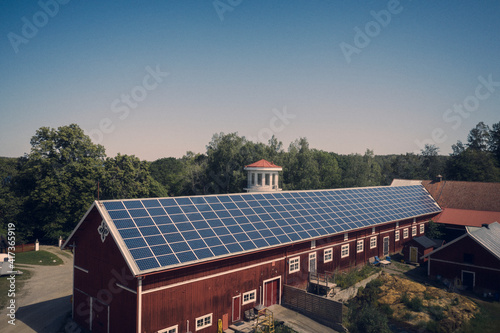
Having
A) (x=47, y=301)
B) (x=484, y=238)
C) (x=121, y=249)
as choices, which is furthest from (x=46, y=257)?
(x=484, y=238)

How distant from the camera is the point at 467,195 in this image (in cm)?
4919

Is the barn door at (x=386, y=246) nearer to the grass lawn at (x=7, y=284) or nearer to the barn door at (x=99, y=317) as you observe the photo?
the barn door at (x=99, y=317)

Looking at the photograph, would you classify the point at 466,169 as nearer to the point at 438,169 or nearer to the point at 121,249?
the point at 438,169

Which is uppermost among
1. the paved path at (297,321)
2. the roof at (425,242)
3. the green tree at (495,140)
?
the green tree at (495,140)

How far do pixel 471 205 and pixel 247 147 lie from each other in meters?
41.7

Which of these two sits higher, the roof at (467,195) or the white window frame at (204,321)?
the roof at (467,195)

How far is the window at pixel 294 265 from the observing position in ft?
81.5

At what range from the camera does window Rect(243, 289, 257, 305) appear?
21508mm

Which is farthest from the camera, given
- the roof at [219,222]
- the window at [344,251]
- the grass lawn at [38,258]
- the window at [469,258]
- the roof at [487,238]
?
the grass lawn at [38,258]

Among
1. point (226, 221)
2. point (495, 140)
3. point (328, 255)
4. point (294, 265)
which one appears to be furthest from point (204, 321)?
point (495, 140)

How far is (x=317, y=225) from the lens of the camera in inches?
1097

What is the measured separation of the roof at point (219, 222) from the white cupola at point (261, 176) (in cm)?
563

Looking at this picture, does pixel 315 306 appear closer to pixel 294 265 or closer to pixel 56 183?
pixel 294 265

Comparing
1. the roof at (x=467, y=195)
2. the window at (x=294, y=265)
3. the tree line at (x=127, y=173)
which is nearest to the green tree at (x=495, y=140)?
the tree line at (x=127, y=173)
